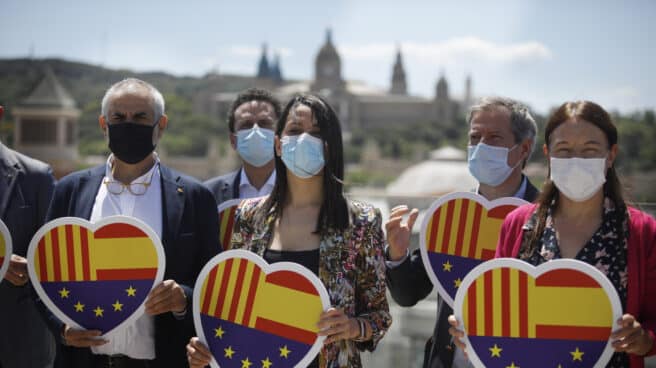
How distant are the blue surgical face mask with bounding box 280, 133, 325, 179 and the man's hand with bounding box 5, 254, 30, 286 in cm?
90

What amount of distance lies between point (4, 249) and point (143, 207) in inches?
16.5

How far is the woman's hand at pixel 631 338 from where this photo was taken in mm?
1876

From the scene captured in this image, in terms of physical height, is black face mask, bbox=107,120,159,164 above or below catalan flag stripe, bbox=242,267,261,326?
above

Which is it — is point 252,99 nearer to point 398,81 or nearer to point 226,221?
point 226,221

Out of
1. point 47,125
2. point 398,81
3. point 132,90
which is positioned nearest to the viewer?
point 132,90

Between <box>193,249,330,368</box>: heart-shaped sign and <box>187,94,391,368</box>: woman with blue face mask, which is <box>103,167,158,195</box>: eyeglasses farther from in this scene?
<box>193,249,330,368</box>: heart-shaped sign

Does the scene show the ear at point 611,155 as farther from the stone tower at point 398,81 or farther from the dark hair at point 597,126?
the stone tower at point 398,81

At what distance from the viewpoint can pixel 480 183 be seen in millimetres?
2689

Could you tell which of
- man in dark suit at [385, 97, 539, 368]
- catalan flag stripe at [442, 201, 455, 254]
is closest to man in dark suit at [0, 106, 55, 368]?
man in dark suit at [385, 97, 539, 368]

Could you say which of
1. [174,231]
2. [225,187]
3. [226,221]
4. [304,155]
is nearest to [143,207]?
[174,231]

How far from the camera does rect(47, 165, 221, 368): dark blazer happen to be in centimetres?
235

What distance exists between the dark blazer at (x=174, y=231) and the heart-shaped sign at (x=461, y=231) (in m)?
0.69

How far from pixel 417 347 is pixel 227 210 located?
1816mm

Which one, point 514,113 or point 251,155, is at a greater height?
point 514,113
